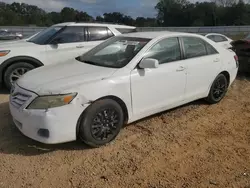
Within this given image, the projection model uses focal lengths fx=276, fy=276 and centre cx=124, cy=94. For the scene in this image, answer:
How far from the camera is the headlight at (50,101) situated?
338 cm

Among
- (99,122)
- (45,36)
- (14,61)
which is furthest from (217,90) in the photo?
(14,61)

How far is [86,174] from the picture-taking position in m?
3.21

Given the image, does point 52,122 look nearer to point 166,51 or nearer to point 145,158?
point 145,158

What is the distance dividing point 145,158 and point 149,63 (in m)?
1.34

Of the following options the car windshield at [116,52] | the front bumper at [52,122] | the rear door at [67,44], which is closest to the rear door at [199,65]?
the car windshield at [116,52]

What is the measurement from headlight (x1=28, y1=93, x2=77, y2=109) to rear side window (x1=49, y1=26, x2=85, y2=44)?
11.6ft

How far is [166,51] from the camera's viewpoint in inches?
178

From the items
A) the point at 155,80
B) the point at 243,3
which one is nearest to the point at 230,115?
the point at 155,80

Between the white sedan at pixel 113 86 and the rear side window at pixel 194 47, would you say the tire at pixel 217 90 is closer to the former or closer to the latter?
the white sedan at pixel 113 86

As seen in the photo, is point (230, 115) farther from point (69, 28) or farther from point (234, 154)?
point (69, 28)

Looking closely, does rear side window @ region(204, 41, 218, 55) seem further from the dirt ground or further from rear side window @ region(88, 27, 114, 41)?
rear side window @ region(88, 27, 114, 41)

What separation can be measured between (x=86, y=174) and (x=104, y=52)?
2.20 metres

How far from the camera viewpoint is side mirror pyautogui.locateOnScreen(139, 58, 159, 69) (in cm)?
394

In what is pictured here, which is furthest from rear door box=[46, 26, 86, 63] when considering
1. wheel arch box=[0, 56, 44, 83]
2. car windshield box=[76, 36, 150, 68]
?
car windshield box=[76, 36, 150, 68]
